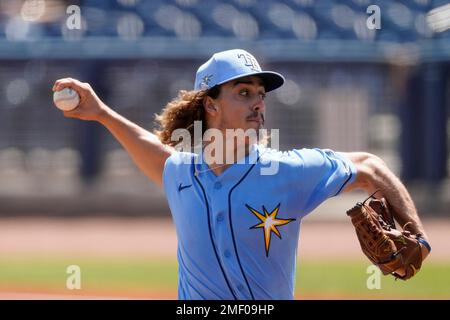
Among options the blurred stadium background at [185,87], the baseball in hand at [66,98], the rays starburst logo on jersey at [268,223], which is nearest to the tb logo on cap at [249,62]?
the rays starburst logo on jersey at [268,223]

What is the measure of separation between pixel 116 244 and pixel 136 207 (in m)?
3.39

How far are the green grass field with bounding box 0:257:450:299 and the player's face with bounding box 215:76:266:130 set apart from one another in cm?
431

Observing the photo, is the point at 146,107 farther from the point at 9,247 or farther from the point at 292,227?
the point at 292,227

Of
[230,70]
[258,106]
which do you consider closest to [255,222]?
[258,106]

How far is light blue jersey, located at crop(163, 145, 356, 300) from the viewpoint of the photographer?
8.00 feet

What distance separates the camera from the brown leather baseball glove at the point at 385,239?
8.14ft

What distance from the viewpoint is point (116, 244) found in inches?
419

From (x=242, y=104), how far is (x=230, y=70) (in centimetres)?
12

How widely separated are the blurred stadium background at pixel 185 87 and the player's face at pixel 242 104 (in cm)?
1143

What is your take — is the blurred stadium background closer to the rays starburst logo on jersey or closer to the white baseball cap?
the white baseball cap

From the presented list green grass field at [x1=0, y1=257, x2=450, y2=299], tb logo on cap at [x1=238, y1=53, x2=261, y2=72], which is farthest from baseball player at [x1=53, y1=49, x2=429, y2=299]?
green grass field at [x1=0, y1=257, x2=450, y2=299]

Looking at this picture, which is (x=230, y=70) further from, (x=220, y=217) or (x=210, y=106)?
(x=220, y=217)

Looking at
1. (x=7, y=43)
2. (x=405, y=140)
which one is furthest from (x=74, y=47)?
(x=405, y=140)

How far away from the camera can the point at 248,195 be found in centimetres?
247
